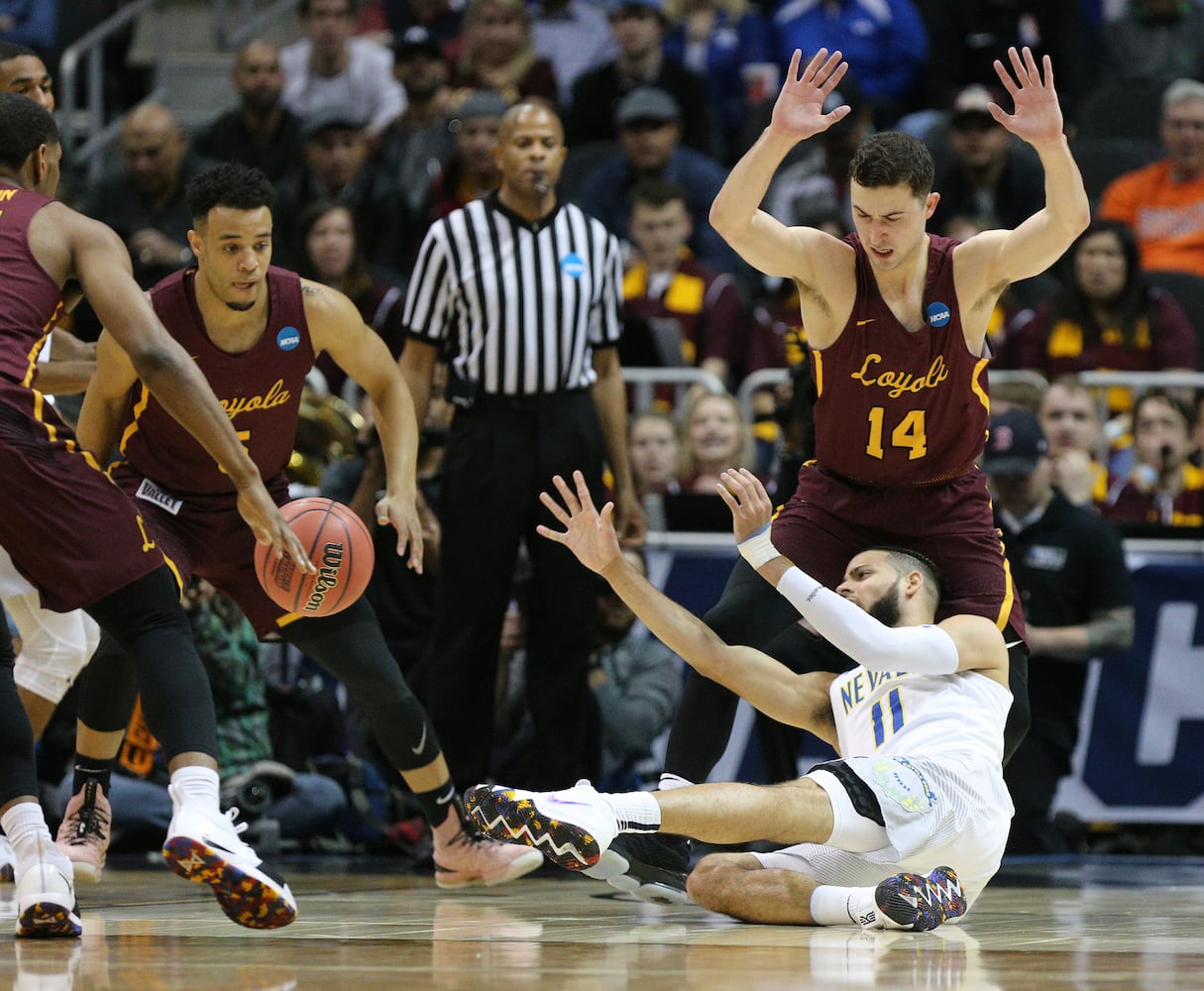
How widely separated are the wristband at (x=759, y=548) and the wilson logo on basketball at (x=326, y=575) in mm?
1143

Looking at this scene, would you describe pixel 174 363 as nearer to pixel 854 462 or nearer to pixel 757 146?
pixel 757 146

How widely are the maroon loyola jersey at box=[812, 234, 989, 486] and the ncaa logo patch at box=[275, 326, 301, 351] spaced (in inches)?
60.7

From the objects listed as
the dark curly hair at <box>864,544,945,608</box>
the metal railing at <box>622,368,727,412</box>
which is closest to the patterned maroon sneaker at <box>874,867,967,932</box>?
the dark curly hair at <box>864,544,945,608</box>

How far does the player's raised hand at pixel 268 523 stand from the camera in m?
4.66

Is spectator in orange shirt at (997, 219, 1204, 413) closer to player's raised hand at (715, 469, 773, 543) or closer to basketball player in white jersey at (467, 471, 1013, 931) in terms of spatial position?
basketball player in white jersey at (467, 471, 1013, 931)

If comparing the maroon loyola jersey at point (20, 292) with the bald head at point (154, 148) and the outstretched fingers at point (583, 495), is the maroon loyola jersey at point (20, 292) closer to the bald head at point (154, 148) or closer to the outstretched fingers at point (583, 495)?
the outstretched fingers at point (583, 495)

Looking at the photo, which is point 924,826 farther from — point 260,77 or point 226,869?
point 260,77

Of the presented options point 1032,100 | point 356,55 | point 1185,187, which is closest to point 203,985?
point 1032,100

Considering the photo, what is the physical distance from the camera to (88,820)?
577 cm

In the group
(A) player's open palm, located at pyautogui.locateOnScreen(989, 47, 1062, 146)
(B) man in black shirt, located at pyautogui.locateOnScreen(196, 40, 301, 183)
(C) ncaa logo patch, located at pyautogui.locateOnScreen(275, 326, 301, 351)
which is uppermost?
(B) man in black shirt, located at pyautogui.locateOnScreen(196, 40, 301, 183)

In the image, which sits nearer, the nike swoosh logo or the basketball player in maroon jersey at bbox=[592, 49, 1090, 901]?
the nike swoosh logo

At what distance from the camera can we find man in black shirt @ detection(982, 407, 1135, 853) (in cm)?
807

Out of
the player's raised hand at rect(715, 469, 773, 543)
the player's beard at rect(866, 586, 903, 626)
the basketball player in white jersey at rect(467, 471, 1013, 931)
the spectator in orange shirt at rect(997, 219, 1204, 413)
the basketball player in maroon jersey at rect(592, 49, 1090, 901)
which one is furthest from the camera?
the spectator in orange shirt at rect(997, 219, 1204, 413)

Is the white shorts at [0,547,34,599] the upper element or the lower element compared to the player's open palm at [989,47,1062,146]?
lower
